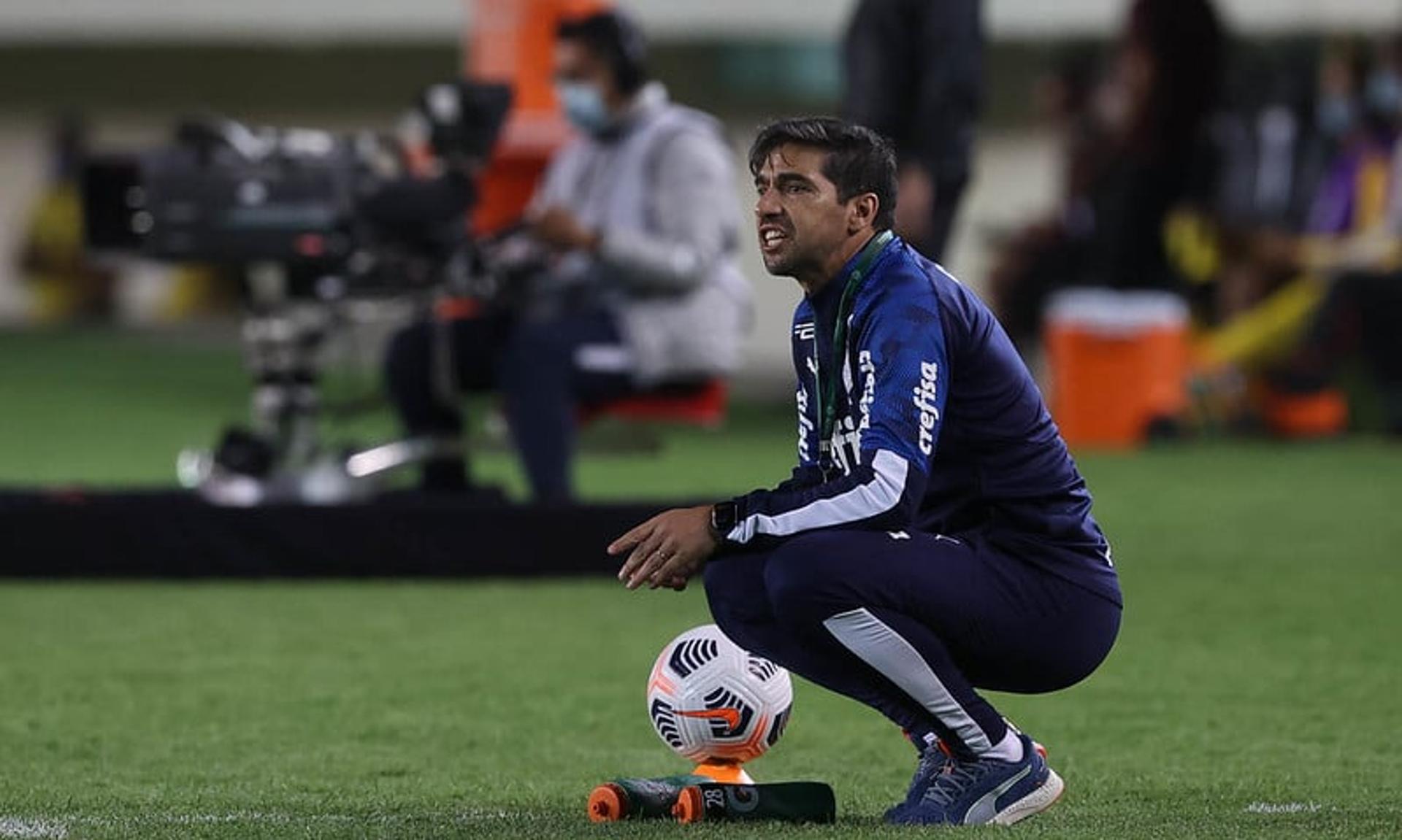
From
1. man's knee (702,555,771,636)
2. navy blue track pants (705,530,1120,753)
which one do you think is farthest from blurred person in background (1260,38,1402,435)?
man's knee (702,555,771,636)

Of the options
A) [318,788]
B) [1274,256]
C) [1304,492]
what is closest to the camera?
[318,788]

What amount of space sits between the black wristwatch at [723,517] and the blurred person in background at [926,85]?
4448 millimetres

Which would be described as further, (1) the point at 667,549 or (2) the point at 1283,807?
(2) the point at 1283,807

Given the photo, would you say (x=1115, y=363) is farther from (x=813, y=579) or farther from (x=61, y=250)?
(x=61, y=250)

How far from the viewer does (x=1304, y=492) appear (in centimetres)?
1126

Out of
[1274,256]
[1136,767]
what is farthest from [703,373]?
[1274,256]

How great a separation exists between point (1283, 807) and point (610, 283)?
4.36m

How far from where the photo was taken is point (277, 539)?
8.44 metres

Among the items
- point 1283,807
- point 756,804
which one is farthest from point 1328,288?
point 756,804

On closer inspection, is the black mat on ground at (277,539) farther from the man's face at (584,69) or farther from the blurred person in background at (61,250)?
the blurred person in background at (61,250)

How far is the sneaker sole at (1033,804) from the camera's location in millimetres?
4461

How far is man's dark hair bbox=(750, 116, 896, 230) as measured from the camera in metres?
4.48

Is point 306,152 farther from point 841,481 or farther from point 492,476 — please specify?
point 841,481

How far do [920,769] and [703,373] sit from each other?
166 inches
